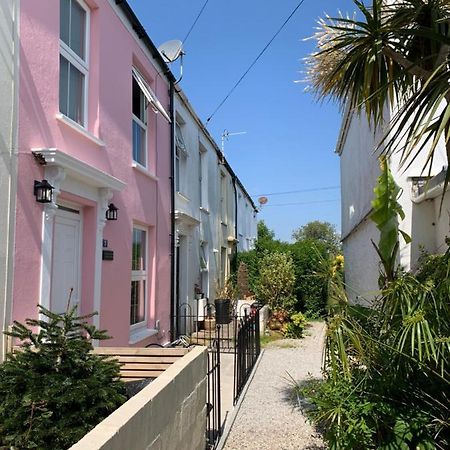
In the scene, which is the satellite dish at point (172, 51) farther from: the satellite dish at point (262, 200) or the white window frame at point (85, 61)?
the satellite dish at point (262, 200)

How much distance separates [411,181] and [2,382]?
243 inches

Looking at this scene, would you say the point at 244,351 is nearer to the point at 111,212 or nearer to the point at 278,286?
the point at 111,212

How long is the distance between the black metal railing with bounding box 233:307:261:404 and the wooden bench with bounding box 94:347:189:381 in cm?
240

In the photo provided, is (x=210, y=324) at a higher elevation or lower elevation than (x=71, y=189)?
lower

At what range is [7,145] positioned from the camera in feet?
14.8

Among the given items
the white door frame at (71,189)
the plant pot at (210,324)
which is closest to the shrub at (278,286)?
the plant pot at (210,324)

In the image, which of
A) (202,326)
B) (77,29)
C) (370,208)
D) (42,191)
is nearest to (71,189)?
(42,191)

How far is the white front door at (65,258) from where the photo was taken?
18.2 feet

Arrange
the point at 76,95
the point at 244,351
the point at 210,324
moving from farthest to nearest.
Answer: the point at 210,324, the point at 244,351, the point at 76,95

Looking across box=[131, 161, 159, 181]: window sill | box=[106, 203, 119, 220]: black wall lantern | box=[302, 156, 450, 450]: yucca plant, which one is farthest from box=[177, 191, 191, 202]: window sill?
box=[302, 156, 450, 450]: yucca plant

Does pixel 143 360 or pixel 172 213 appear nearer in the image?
pixel 143 360

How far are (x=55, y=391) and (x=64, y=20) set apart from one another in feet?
16.1

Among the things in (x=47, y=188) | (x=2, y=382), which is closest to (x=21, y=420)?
(x=2, y=382)

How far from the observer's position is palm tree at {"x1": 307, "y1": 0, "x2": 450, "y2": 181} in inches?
147
